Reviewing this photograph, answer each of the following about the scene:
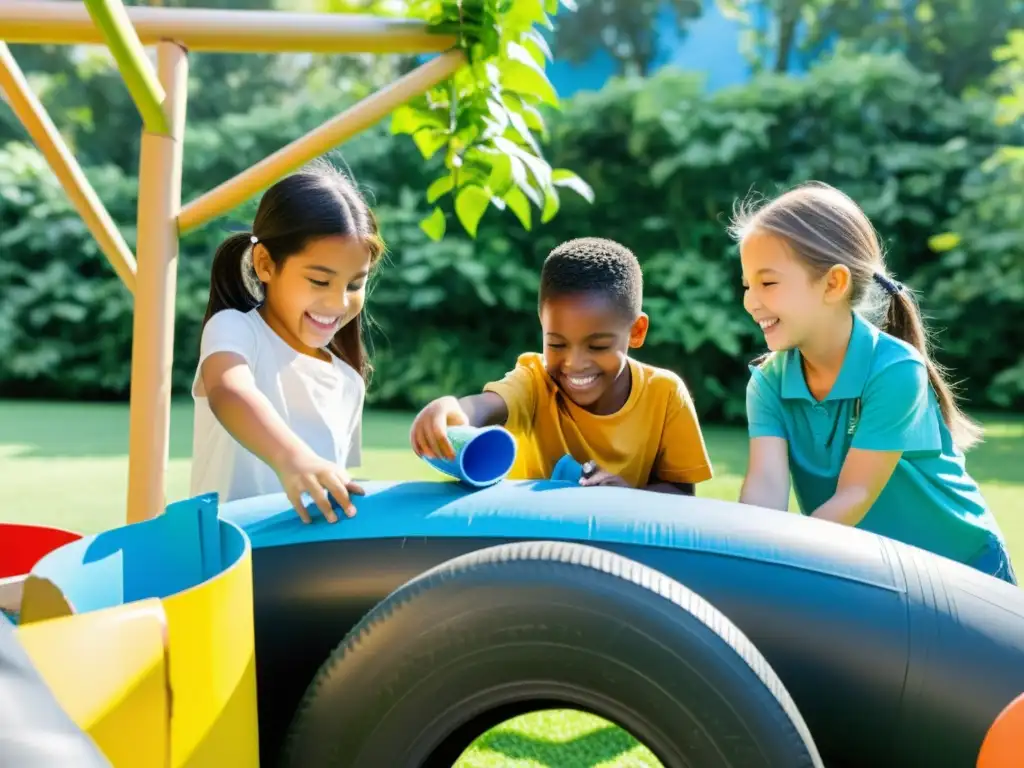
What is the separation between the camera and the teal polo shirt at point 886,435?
82.7 inches

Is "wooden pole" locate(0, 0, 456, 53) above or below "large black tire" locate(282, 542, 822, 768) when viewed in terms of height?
above

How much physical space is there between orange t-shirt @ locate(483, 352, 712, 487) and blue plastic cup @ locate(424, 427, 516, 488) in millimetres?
571

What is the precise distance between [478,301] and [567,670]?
8945 mm

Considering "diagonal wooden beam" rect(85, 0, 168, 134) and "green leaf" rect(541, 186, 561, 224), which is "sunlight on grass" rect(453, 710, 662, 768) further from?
"diagonal wooden beam" rect(85, 0, 168, 134)

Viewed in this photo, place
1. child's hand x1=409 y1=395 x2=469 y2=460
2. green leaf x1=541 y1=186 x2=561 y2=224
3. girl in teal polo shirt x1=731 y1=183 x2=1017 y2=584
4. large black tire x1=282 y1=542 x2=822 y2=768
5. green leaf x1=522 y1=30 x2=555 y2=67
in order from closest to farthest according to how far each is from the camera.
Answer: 1. large black tire x1=282 y1=542 x2=822 y2=768
2. child's hand x1=409 y1=395 x2=469 y2=460
3. girl in teal polo shirt x1=731 y1=183 x2=1017 y2=584
4. green leaf x1=522 y1=30 x2=555 y2=67
5. green leaf x1=541 y1=186 x2=561 y2=224

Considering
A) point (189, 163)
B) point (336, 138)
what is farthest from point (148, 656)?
point (189, 163)

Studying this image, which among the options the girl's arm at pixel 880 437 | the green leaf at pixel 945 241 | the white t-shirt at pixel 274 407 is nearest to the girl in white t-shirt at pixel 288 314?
the white t-shirt at pixel 274 407

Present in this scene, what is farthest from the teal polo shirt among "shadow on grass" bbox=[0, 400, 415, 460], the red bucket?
"shadow on grass" bbox=[0, 400, 415, 460]

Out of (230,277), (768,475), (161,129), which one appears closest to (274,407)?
(230,277)

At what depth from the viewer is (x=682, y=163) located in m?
9.44

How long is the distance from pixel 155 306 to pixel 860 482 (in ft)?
4.49

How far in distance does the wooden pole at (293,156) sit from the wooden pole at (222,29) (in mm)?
102

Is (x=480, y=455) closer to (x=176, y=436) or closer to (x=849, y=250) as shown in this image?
(x=849, y=250)

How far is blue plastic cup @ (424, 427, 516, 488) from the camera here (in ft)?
5.15
